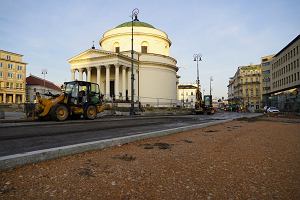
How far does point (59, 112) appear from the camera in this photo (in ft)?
51.3

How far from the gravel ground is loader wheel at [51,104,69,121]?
10343mm

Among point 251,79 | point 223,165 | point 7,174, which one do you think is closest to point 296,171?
point 223,165

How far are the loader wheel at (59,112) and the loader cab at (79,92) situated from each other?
3.06 ft

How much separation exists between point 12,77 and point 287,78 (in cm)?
8000

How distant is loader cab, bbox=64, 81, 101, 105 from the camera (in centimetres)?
1717

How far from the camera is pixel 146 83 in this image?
53.1 metres

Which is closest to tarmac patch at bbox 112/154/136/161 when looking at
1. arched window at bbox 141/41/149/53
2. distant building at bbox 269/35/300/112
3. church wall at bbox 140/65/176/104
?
church wall at bbox 140/65/176/104

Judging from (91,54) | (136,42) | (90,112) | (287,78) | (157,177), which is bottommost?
(157,177)

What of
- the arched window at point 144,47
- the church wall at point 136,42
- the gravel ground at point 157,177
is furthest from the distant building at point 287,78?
the gravel ground at point 157,177

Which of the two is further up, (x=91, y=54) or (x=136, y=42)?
(x=136, y=42)

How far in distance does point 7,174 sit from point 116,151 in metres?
2.78

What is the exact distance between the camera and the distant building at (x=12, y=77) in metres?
75.1

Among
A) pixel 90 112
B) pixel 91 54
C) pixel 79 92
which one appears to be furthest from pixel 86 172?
pixel 91 54

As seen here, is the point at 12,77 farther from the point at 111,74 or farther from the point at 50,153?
the point at 50,153
